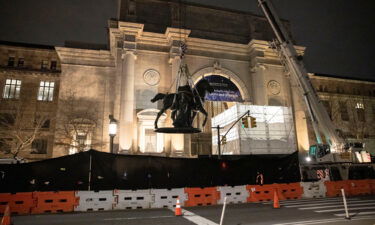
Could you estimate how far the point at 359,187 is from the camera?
17781 mm

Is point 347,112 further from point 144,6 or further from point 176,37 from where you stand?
point 144,6

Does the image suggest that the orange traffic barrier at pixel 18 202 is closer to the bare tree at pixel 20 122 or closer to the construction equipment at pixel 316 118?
the construction equipment at pixel 316 118

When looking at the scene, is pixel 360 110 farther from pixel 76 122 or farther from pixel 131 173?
pixel 131 173

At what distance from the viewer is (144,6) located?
34156mm

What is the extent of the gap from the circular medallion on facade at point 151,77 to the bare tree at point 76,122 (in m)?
7.29

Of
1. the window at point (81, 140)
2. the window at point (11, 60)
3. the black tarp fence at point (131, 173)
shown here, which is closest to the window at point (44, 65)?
the window at point (11, 60)

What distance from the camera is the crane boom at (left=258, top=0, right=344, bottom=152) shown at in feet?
74.1

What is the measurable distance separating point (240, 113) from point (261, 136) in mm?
3347

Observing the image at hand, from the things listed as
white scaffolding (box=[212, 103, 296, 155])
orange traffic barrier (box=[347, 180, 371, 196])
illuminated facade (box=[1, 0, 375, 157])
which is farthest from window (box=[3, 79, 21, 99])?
orange traffic barrier (box=[347, 180, 371, 196])

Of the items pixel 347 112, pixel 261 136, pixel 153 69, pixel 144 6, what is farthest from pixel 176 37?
pixel 347 112

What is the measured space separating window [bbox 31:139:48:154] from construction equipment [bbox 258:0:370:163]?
31.9 meters

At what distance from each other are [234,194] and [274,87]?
24071 millimetres

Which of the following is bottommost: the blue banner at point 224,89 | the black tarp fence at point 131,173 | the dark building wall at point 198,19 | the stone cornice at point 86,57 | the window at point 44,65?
the black tarp fence at point 131,173

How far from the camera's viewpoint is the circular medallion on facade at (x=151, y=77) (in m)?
31.6
